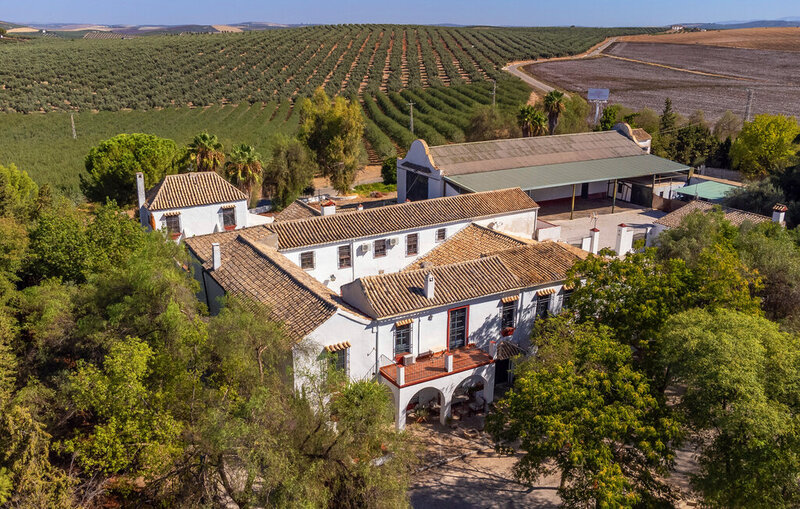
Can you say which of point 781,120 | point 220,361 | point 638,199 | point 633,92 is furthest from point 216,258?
point 633,92

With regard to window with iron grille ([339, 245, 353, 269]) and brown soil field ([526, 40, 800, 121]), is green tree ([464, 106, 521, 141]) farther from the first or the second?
window with iron grille ([339, 245, 353, 269])

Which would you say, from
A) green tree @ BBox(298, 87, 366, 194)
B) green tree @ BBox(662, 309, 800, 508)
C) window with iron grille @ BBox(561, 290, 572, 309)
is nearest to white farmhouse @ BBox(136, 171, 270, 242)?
green tree @ BBox(298, 87, 366, 194)

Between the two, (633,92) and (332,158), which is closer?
(332,158)

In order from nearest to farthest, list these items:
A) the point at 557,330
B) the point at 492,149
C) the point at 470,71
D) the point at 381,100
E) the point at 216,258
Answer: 1. the point at 557,330
2. the point at 216,258
3. the point at 492,149
4. the point at 381,100
5. the point at 470,71

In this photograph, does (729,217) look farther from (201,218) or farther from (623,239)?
(201,218)

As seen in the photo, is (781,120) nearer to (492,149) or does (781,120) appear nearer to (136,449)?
(492,149)

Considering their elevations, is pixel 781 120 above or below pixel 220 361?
above

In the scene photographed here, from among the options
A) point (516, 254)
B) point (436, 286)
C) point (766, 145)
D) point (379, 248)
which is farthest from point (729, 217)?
point (436, 286)

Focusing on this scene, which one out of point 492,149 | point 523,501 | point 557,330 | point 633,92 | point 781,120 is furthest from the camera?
point 633,92
